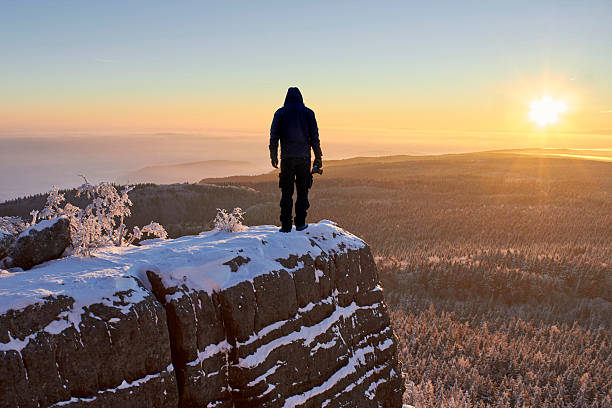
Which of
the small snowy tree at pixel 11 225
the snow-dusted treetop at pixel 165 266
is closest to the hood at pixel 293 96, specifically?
the snow-dusted treetop at pixel 165 266

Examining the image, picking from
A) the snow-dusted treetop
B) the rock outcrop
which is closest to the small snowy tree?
the snow-dusted treetop

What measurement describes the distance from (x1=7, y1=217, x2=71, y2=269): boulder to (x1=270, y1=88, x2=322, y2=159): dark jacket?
380cm

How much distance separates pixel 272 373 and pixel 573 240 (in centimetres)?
2983

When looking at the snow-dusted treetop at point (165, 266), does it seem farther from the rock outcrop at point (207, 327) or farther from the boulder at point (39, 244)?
the boulder at point (39, 244)

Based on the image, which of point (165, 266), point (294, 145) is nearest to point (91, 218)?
point (165, 266)

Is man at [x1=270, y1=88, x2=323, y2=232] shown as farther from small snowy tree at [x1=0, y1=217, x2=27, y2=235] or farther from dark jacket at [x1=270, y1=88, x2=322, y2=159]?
small snowy tree at [x1=0, y1=217, x2=27, y2=235]

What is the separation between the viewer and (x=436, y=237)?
30.1 m

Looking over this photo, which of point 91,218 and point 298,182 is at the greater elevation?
point 298,182

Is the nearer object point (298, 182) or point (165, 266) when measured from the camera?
point (165, 266)

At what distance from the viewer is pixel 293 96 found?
26.7 feet

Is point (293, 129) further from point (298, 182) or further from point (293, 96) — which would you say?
point (298, 182)

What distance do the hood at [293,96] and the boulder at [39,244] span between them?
4460mm

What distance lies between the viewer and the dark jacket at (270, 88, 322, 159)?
26.1 feet

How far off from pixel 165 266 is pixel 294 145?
3.51m
